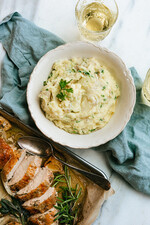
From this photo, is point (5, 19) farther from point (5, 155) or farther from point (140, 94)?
point (140, 94)

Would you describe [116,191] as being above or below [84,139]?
below

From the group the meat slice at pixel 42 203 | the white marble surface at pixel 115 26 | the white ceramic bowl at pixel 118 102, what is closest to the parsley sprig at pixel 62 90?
the white ceramic bowl at pixel 118 102

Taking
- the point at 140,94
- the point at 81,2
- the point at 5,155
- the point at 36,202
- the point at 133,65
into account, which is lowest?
the point at 36,202

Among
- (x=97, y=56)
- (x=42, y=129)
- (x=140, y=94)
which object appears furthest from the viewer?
(x=140, y=94)

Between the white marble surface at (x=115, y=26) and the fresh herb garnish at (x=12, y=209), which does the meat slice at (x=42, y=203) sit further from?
the white marble surface at (x=115, y=26)

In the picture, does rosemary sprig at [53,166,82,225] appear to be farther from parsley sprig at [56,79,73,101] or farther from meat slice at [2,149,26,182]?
parsley sprig at [56,79,73,101]

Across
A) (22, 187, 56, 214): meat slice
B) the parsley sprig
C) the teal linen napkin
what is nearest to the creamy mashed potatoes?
the parsley sprig

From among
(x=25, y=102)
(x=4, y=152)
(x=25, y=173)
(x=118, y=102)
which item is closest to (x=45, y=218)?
(x=25, y=173)

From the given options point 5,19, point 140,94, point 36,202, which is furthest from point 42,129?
point 5,19
